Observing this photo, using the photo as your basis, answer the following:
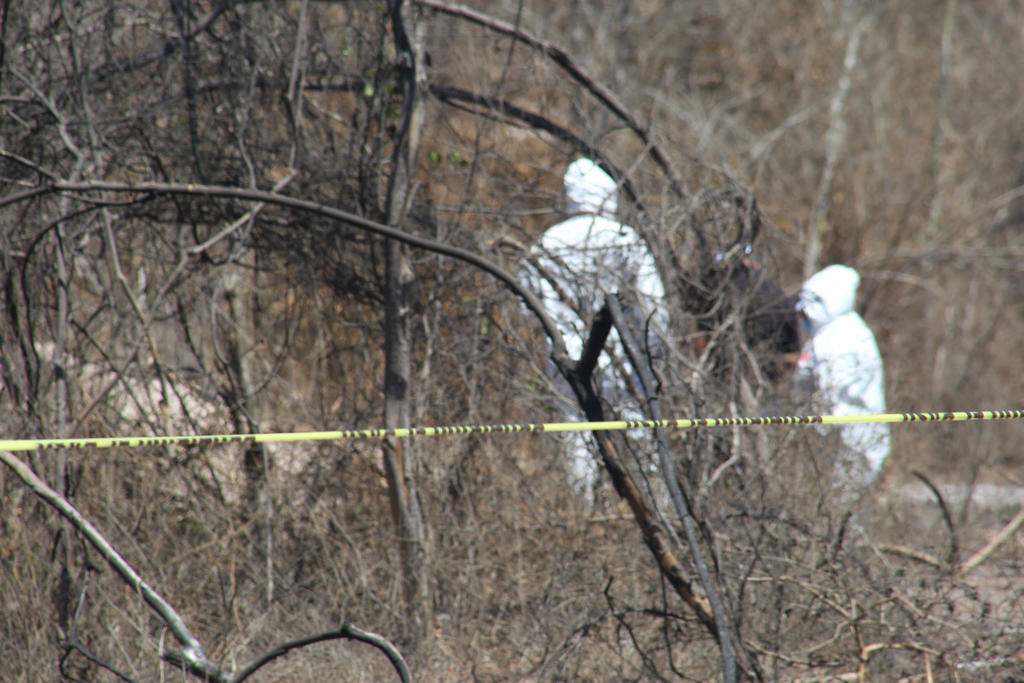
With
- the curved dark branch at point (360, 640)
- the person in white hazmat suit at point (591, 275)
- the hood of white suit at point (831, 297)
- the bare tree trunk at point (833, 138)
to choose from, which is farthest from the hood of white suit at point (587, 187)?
the bare tree trunk at point (833, 138)

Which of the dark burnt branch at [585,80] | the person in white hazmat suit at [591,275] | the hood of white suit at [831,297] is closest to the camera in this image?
the person in white hazmat suit at [591,275]

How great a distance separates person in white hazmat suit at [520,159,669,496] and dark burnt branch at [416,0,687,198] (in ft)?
1.00

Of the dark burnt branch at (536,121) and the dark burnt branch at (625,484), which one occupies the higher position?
the dark burnt branch at (536,121)

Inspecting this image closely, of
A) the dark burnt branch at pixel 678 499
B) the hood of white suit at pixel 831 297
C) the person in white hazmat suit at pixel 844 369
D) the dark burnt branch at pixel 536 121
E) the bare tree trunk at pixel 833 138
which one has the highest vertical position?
the bare tree trunk at pixel 833 138

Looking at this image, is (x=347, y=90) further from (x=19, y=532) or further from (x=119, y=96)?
(x=19, y=532)

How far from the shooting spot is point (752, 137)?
10.8 meters

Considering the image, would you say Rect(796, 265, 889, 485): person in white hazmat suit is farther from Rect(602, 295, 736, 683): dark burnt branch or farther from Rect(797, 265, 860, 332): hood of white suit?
Rect(602, 295, 736, 683): dark burnt branch

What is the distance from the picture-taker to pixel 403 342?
4.35m

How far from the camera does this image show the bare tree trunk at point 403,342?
168 inches

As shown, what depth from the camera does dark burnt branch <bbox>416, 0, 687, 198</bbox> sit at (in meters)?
4.74

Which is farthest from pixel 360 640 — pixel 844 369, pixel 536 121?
pixel 844 369

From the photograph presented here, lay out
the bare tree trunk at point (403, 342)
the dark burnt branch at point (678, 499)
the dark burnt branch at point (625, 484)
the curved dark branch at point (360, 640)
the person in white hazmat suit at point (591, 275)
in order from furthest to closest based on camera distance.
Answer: the person in white hazmat suit at point (591, 275), the bare tree trunk at point (403, 342), the dark burnt branch at point (625, 484), the dark burnt branch at point (678, 499), the curved dark branch at point (360, 640)

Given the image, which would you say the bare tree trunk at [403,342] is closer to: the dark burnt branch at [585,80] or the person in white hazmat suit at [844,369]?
the dark burnt branch at [585,80]

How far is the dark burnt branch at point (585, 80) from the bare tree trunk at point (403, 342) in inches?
19.9
